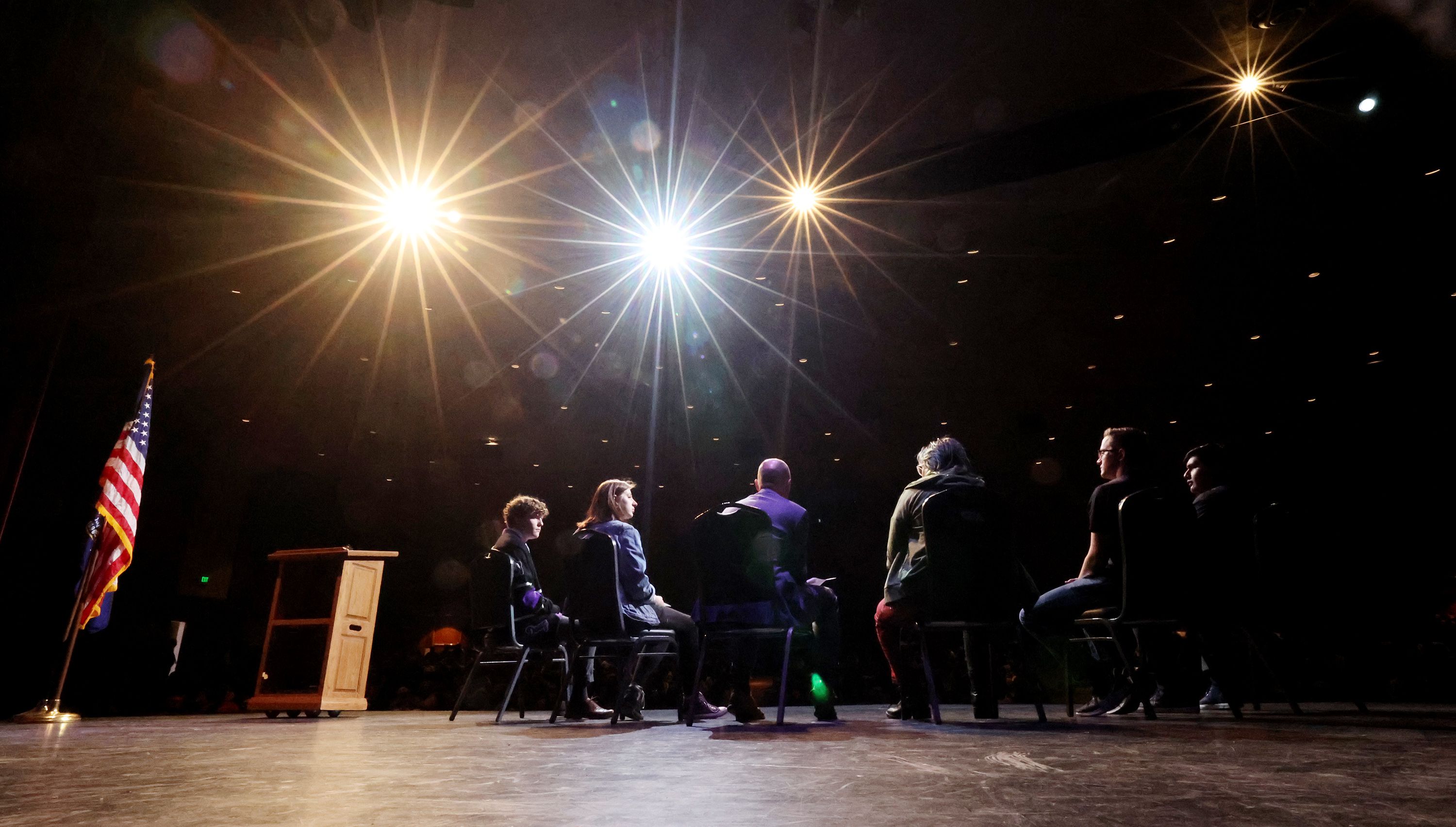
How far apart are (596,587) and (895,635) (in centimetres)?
139

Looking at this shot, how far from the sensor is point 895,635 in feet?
11.3

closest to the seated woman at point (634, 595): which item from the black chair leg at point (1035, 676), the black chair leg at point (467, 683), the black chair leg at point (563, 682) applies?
the black chair leg at point (563, 682)

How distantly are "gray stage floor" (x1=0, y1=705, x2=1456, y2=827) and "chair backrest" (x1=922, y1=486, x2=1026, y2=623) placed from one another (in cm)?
46

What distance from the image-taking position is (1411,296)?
21.8 ft

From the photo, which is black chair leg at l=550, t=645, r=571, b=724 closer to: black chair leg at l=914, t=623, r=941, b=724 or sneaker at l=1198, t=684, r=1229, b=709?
black chair leg at l=914, t=623, r=941, b=724

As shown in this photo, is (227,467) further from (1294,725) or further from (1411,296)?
(1411,296)

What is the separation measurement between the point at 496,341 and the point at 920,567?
6.42m

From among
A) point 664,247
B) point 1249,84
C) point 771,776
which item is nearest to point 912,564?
point 771,776

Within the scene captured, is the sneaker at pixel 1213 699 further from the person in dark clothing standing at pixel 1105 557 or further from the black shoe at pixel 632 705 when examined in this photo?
the black shoe at pixel 632 705

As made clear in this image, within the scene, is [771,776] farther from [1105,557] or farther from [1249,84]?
[1249,84]

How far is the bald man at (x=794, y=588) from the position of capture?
3.21m

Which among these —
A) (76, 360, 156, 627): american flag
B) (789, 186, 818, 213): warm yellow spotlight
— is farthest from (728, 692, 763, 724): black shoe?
(789, 186, 818, 213): warm yellow spotlight

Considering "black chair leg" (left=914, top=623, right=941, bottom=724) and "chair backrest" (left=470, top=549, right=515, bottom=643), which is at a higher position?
"chair backrest" (left=470, top=549, right=515, bottom=643)

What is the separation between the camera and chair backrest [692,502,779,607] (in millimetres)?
3137
